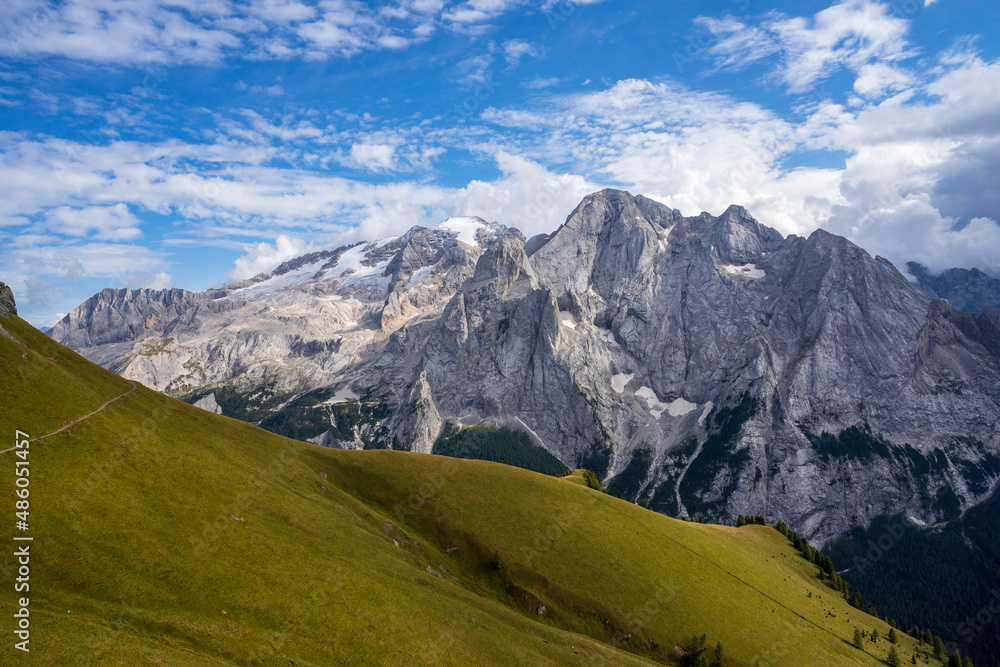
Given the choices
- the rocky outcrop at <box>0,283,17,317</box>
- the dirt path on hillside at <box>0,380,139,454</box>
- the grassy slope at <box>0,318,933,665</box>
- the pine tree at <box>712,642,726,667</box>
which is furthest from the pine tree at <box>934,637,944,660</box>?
the rocky outcrop at <box>0,283,17,317</box>

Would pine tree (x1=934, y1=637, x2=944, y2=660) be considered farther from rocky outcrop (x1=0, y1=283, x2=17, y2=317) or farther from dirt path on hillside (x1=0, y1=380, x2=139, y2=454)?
rocky outcrop (x1=0, y1=283, x2=17, y2=317)

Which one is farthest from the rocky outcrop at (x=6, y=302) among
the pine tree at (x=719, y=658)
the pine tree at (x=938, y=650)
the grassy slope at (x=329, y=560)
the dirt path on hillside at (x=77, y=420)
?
the pine tree at (x=938, y=650)

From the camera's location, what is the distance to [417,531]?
236ft

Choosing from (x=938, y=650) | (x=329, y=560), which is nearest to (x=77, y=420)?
(x=329, y=560)

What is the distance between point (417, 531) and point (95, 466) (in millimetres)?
41888

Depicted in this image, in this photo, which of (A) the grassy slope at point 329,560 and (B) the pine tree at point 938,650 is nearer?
(A) the grassy slope at point 329,560

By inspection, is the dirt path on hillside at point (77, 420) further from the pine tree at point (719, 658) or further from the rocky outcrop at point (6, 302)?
→ the pine tree at point (719, 658)

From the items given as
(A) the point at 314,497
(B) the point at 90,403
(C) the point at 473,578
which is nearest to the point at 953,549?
(C) the point at 473,578

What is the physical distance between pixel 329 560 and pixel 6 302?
5748 cm

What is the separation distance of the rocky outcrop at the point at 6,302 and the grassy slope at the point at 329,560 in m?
5.41

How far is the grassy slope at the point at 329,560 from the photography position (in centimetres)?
3531

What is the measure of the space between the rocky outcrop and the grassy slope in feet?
17.7

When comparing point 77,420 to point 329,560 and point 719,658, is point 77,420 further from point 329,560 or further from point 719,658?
point 719,658

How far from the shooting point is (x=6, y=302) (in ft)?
205
